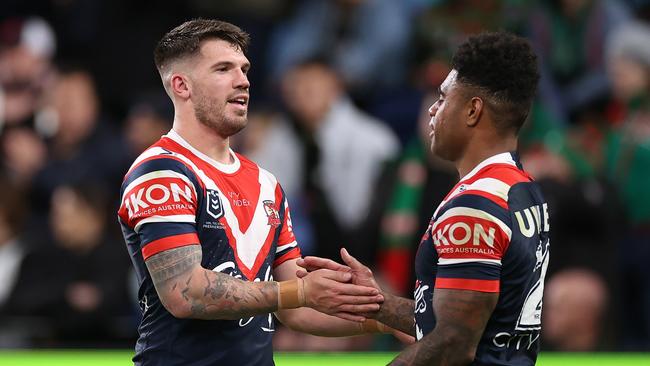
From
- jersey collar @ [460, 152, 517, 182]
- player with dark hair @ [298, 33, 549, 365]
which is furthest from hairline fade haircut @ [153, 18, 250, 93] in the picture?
jersey collar @ [460, 152, 517, 182]

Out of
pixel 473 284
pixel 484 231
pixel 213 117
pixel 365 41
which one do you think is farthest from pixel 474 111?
pixel 365 41

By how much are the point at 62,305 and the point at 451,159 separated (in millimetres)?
5138

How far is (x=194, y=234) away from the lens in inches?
161

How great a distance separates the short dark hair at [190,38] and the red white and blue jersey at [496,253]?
1.15m

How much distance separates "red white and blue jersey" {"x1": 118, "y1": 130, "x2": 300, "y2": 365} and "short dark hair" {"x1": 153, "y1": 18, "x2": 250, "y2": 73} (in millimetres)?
310

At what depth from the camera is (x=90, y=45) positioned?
11062mm

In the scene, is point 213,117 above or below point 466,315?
above

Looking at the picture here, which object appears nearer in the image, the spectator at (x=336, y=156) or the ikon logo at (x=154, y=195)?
the ikon logo at (x=154, y=195)

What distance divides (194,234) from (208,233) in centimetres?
12

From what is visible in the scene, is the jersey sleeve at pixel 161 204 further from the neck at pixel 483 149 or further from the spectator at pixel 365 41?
the spectator at pixel 365 41

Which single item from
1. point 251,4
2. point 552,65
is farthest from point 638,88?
point 251,4

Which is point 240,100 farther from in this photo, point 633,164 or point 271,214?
point 633,164

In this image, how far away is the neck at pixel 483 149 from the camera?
408 centimetres

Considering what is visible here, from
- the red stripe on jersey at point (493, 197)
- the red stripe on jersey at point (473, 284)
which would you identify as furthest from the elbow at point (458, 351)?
the red stripe on jersey at point (493, 197)
